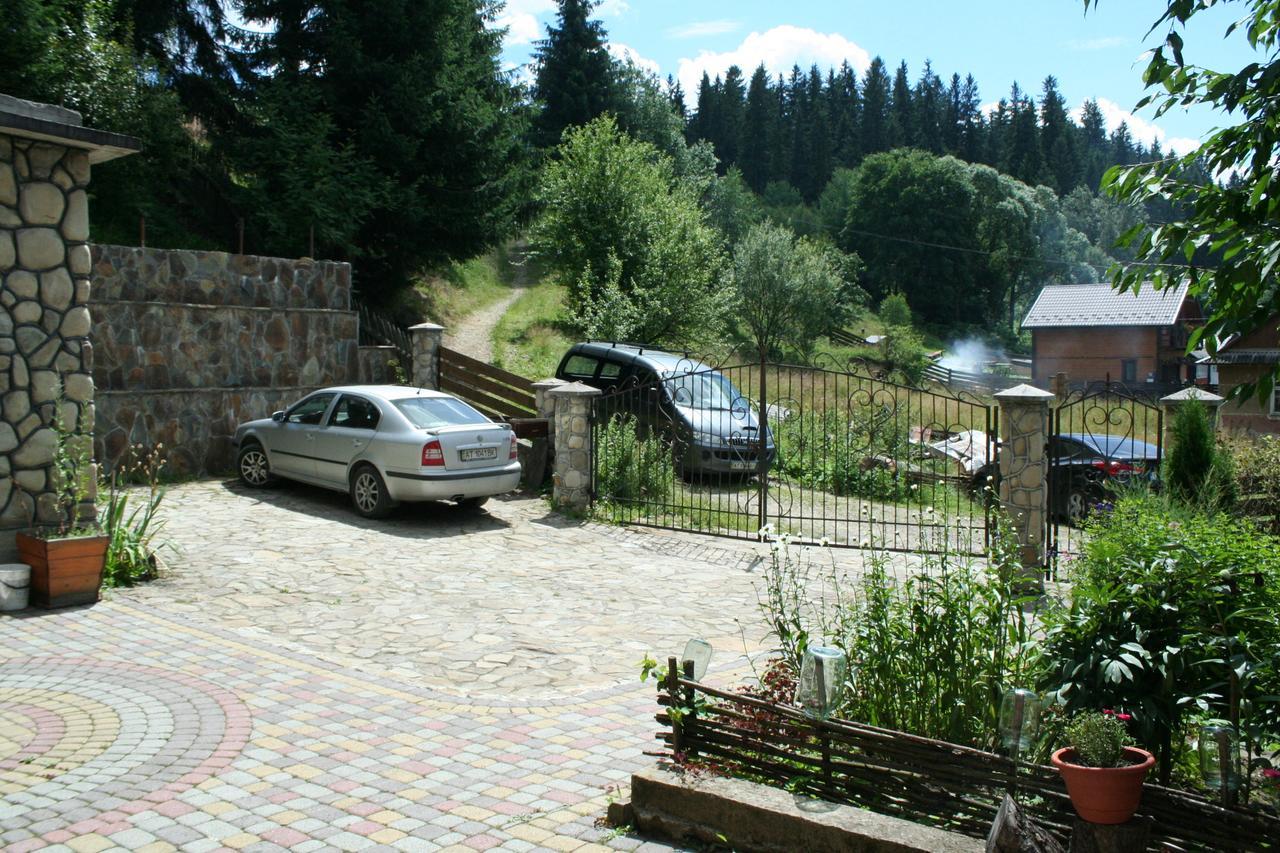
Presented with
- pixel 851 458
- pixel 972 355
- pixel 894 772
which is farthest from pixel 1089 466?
pixel 972 355

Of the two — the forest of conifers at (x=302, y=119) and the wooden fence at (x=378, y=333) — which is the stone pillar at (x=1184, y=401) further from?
the forest of conifers at (x=302, y=119)

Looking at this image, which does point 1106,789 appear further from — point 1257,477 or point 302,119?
point 302,119

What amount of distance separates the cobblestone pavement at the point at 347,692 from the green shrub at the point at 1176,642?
1.99m

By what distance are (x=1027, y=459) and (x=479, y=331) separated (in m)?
19.8

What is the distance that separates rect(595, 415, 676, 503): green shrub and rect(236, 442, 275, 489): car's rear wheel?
4624 mm

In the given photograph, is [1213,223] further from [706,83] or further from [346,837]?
[706,83]

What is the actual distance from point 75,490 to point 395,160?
14.3 m

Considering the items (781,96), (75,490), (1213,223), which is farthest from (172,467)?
(781,96)

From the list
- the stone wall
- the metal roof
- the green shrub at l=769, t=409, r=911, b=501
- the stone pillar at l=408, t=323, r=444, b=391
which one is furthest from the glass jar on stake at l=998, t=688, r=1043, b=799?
the metal roof

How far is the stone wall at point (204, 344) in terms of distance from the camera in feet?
46.6

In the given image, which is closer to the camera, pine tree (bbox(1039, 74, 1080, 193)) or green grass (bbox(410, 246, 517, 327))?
green grass (bbox(410, 246, 517, 327))

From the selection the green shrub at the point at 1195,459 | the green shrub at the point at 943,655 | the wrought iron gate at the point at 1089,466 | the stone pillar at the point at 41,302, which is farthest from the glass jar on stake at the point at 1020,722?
the green shrub at the point at 1195,459

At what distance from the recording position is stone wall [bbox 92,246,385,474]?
1420cm

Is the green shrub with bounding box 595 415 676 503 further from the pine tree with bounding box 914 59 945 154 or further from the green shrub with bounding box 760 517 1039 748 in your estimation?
the pine tree with bounding box 914 59 945 154
